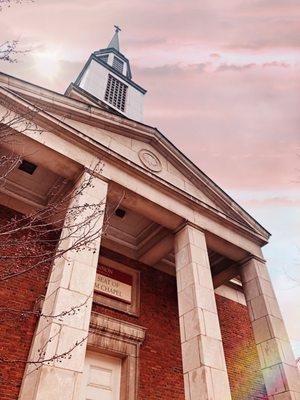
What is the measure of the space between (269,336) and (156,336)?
3.22m

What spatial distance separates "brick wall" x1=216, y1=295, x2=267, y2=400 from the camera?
10.7 metres

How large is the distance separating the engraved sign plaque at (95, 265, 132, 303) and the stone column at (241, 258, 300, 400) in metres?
3.56

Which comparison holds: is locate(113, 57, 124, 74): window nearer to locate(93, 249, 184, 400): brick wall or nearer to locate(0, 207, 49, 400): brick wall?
locate(93, 249, 184, 400): brick wall

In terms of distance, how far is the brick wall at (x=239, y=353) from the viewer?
10.7m

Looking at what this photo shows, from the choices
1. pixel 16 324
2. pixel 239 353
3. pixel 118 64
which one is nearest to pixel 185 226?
pixel 16 324

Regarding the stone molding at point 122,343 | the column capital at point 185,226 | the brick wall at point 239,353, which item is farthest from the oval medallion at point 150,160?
the brick wall at point 239,353

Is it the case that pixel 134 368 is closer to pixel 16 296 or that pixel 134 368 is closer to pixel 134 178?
pixel 16 296

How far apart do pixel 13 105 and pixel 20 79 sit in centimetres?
95

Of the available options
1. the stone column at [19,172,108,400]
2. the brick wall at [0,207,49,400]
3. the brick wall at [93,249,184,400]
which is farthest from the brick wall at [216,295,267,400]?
the stone column at [19,172,108,400]

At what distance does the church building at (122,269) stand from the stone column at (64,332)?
0.02 m

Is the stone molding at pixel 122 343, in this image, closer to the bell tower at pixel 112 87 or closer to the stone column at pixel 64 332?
the stone column at pixel 64 332

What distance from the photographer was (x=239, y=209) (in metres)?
11.1

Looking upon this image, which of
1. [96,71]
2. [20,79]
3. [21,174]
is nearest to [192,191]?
[21,174]

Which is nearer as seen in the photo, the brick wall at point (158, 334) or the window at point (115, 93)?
the brick wall at point (158, 334)
